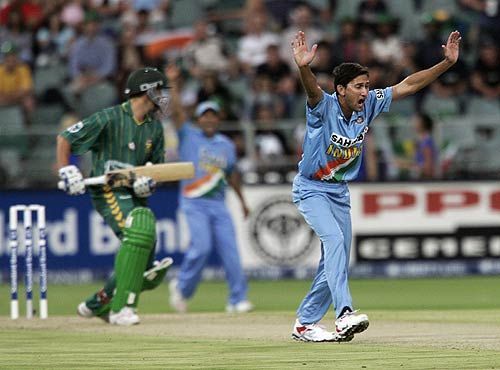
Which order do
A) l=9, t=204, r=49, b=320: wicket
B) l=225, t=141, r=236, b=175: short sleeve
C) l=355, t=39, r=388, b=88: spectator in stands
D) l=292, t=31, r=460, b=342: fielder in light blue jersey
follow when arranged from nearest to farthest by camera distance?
l=292, t=31, r=460, b=342: fielder in light blue jersey → l=9, t=204, r=49, b=320: wicket → l=225, t=141, r=236, b=175: short sleeve → l=355, t=39, r=388, b=88: spectator in stands

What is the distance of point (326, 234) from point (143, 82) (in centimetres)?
265

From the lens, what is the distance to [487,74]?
63.8ft

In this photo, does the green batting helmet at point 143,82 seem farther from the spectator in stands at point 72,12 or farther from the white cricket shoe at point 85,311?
the spectator in stands at point 72,12

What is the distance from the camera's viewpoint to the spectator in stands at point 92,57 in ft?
63.4

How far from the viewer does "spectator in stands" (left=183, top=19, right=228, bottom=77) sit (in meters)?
19.3

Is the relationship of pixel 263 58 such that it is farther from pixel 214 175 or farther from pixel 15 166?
pixel 214 175

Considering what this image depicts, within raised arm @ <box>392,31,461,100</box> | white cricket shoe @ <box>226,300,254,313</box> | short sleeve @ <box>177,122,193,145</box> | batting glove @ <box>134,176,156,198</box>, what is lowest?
white cricket shoe @ <box>226,300,254,313</box>

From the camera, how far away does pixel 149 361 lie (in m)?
8.24

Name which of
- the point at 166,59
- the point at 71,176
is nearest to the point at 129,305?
the point at 71,176

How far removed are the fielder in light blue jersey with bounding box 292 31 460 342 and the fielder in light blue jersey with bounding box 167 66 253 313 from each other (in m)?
4.02

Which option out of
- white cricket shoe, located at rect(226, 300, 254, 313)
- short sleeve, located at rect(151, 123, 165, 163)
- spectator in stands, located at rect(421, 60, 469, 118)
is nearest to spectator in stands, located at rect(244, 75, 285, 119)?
spectator in stands, located at rect(421, 60, 469, 118)

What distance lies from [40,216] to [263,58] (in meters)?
8.41

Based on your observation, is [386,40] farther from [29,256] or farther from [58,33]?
[29,256]

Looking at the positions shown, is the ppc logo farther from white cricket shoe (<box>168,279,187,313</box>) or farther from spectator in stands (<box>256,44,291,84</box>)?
white cricket shoe (<box>168,279,187,313</box>)
